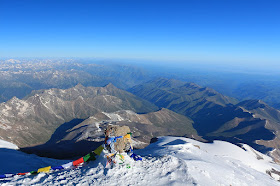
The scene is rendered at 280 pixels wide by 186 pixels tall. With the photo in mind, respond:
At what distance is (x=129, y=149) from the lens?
25.1 m

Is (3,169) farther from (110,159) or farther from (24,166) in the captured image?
(110,159)

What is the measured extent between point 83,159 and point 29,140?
215433 mm

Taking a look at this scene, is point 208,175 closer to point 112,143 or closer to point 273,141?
→ point 112,143

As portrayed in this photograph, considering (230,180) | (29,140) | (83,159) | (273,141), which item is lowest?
(29,140)

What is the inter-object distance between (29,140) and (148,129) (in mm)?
145241

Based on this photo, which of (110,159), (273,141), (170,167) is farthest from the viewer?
(273,141)

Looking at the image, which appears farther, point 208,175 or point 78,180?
point 208,175

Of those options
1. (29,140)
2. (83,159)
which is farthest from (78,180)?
(29,140)

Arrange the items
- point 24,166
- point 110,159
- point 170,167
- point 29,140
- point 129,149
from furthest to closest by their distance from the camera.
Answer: point 29,140 → point 24,166 → point 129,149 → point 170,167 → point 110,159

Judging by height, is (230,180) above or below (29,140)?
above

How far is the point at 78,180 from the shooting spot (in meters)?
17.3

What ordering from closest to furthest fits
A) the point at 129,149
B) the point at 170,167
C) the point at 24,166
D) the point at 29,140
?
the point at 170,167
the point at 129,149
the point at 24,166
the point at 29,140

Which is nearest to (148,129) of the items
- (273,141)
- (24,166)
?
(273,141)

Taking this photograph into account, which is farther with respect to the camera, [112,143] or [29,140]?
[29,140]
